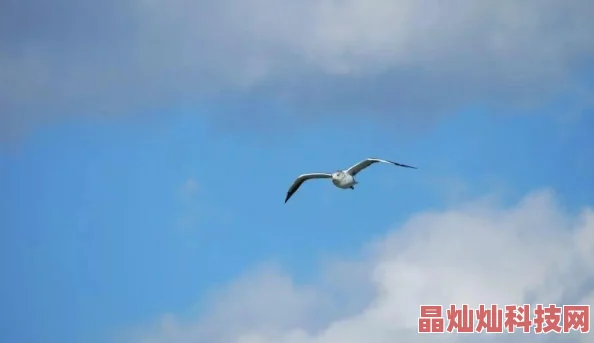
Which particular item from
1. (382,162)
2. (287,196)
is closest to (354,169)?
(382,162)

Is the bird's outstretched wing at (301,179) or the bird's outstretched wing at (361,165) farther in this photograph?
the bird's outstretched wing at (301,179)

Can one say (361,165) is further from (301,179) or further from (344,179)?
(301,179)

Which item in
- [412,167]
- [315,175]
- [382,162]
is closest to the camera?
[412,167]

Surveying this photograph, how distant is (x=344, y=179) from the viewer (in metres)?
48.6

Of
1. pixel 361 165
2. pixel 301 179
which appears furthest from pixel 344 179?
pixel 301 179

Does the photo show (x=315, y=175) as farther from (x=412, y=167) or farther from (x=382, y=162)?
(x=412, y=167)

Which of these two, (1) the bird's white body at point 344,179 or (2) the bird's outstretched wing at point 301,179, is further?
(2) the bird's outstretched wing at point 301,179

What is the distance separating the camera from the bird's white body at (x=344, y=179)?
159 ft

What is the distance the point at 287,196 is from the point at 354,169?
5659 millimetres

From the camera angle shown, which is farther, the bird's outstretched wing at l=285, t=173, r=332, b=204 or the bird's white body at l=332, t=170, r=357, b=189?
the bird's outstretched wing at l=285, t=173, r=332, b=204

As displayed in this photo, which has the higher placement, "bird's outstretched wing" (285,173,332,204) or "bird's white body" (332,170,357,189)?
"bird's outstretched wing" (285,173,332,204)

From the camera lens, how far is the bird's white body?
48.5 meters

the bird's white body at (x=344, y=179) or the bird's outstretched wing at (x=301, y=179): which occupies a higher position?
the bird's outstretched wing at (x=301, y=179)

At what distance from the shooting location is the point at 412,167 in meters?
42.5
